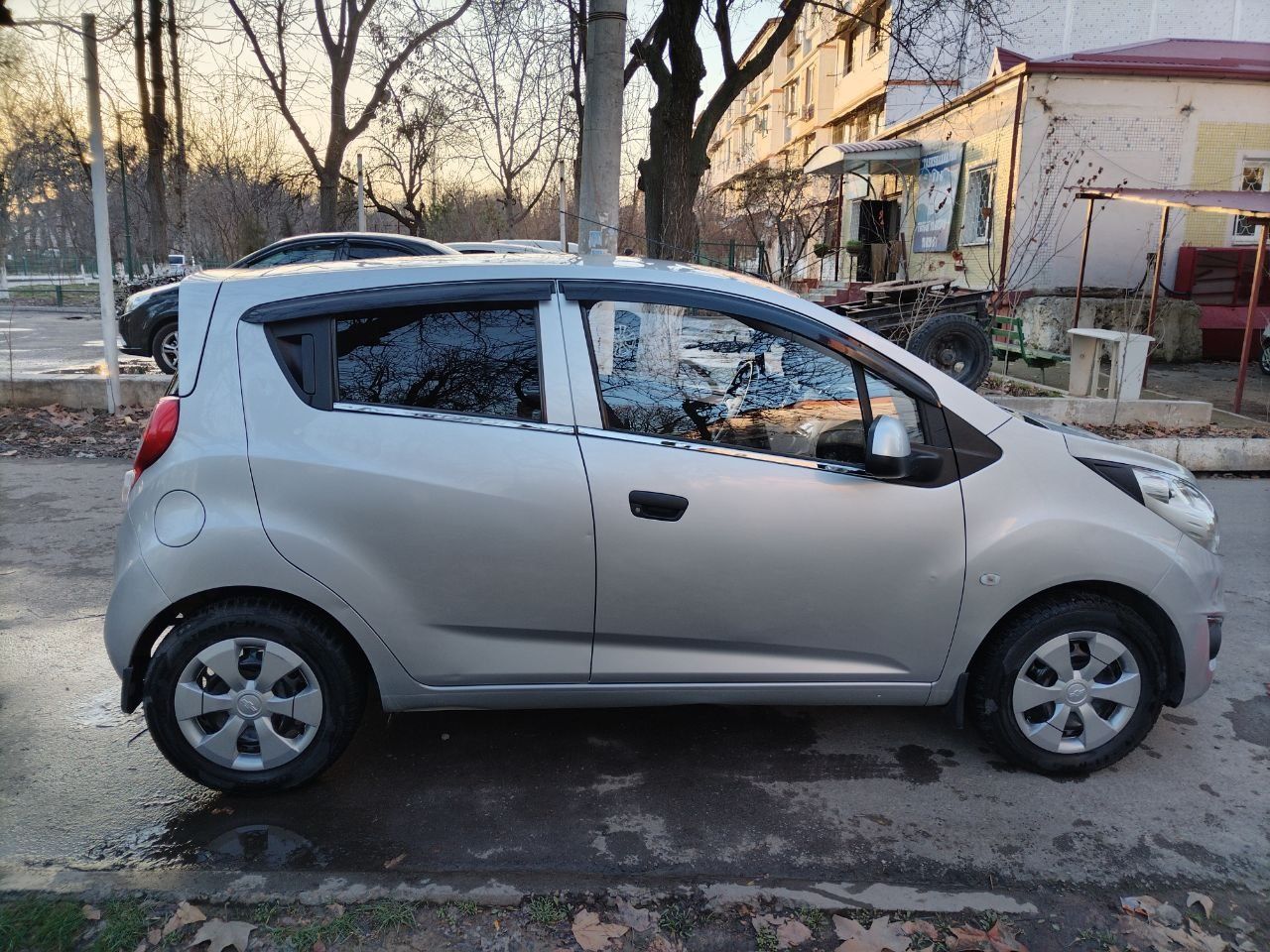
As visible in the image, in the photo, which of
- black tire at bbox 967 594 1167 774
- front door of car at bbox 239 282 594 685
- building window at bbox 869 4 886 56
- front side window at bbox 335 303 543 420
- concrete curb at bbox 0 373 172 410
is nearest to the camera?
front door of car at bbox 239 282 594 685

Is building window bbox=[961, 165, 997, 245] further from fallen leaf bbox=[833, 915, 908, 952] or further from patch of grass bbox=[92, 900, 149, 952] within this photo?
patch of grass bbox=[92, 900, 149, 952]

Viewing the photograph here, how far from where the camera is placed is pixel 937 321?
10.5m

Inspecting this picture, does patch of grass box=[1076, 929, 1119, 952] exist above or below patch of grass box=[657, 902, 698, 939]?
above

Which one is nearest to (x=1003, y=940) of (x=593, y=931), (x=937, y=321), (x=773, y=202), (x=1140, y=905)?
(x=1140, y=905)

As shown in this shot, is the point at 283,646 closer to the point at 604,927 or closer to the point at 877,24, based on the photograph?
the point at 604,927

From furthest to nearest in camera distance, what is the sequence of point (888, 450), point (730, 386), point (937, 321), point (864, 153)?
point (864, 153)
point (937, 321)
point (730, 386)
point (888, 450)

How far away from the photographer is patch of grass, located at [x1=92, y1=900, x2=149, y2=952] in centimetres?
251

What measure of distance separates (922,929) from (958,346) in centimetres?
918

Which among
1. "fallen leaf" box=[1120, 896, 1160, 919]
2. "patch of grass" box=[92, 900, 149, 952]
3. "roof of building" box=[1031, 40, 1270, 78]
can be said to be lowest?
"patch of grass" box=[92, 900, 149, 952]

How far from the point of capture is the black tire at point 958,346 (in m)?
10.5

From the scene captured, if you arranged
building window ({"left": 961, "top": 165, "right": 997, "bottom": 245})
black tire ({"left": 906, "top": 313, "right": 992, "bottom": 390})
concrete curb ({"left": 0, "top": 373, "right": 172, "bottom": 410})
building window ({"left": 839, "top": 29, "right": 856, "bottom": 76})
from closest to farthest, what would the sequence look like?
concrete curb ({"left": 0, "top": 373, "right": 172, "bottom": 410}) → black tire ({"left": 906, "top": 313, "right": 992, "bottom": 390}) → building window ({"left": 961, "top": 165, "right": 997, "bottom": 245}) → building window ({"left": 839, "top": 29, "right": 856, "bottom": 76})

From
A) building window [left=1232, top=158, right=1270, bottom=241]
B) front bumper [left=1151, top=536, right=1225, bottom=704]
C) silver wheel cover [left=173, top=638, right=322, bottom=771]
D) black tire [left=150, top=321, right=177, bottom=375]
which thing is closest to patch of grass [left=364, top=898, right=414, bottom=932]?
silver wheel cover [left=173, top=638, right=322, bottom=771]

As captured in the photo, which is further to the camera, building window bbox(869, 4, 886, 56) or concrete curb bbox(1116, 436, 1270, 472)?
building window bbox(869, 4, 886, 56)

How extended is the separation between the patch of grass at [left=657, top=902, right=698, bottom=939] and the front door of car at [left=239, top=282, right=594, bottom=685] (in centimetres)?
85
